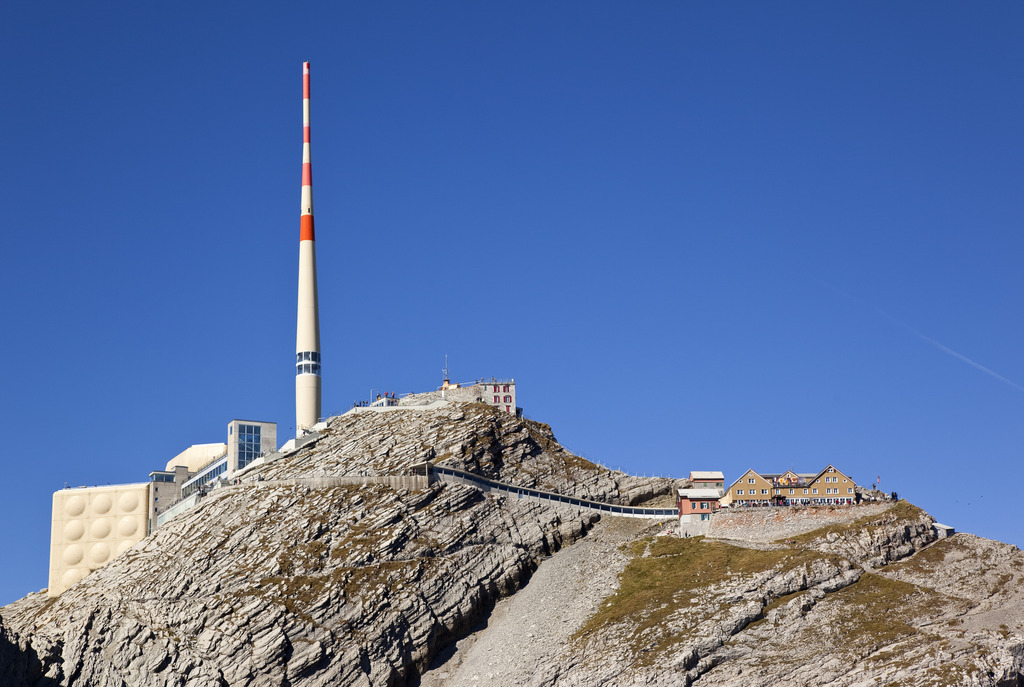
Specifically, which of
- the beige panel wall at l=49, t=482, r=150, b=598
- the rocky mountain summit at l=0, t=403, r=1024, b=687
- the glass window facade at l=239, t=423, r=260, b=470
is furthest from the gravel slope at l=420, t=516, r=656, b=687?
the beige panel wall at l=49, t=482, r=150, b=598

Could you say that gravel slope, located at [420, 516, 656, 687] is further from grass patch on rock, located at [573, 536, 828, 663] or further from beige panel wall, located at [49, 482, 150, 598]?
beige panel wall, located at [49, 482, 150, 598]

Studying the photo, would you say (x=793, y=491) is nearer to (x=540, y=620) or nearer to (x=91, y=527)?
(x=540, y=620)

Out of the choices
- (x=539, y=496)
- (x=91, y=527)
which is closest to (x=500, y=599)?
(x=539, y=496)

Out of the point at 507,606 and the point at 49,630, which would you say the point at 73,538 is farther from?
the point at 507,606

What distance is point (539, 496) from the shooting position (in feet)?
583

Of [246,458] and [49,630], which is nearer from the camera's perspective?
[49,630]

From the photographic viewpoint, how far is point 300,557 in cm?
15988

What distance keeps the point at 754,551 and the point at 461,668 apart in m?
32.8

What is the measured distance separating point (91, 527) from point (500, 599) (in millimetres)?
53955

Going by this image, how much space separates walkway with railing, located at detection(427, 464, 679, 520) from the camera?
17438 cm

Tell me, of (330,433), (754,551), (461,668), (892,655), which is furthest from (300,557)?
(892,655)

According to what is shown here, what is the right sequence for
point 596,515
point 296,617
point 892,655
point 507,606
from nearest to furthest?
point 892,655
point 296,617
point 507,606
point 596,515

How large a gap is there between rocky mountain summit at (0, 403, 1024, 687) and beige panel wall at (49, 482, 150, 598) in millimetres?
8800

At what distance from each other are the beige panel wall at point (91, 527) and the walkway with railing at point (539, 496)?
3891 centimetres
